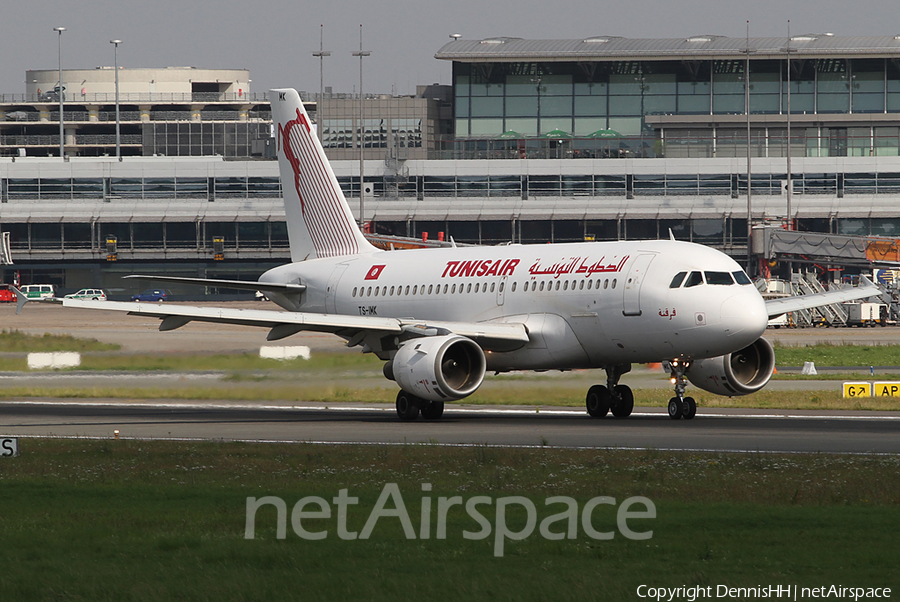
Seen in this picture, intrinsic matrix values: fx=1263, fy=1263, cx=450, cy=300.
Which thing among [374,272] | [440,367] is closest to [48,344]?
[374,272]

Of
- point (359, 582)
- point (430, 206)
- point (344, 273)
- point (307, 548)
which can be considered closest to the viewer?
point (359, 582)

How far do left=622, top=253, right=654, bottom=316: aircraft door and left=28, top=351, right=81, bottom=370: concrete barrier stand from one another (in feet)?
68.2

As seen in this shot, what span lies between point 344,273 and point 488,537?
2820cm

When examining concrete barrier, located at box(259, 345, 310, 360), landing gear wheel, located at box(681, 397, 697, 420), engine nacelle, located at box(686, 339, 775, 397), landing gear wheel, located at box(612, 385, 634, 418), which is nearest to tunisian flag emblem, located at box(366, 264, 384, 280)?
concrete barrier, located at box(259, 345, 310, 360)

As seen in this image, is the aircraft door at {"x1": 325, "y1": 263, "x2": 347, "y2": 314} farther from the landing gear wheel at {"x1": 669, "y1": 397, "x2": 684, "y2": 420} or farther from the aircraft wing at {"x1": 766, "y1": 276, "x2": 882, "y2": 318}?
the aircraft wing at {"x1": 766, "y1": 276, "x2": 882, "y2": 318}

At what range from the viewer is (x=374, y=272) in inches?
1585

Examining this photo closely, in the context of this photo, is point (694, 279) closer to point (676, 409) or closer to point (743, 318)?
point (743, 318)

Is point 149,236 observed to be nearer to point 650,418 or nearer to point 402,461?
point 650,418

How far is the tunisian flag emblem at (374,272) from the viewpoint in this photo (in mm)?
40031

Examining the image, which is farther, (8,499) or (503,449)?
(503,449)

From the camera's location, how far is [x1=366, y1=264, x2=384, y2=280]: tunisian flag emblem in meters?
40.0

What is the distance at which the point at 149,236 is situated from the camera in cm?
12681

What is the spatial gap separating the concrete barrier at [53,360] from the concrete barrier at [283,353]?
26.7ft

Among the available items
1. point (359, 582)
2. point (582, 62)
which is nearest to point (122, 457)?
point (359, 582)
